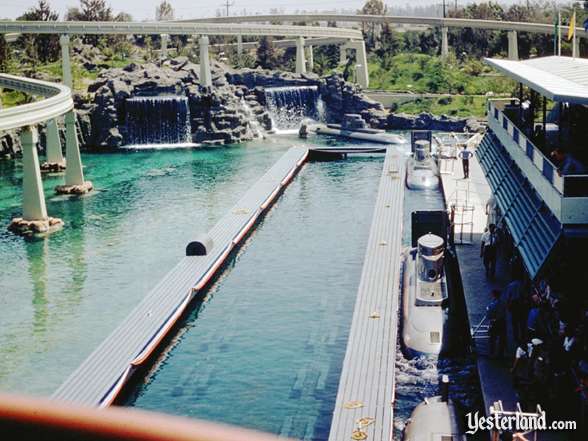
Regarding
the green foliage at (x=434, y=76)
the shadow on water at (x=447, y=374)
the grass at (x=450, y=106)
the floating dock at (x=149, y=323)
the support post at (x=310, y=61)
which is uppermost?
the support post at (x=310, y=61)

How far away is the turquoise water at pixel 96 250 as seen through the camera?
25656 millimetres

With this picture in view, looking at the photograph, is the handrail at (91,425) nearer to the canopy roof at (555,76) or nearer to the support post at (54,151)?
the canopy roof at (555,76)

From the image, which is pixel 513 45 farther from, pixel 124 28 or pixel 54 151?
Answer: pixel 54 151

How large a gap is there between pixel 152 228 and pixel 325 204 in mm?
9864

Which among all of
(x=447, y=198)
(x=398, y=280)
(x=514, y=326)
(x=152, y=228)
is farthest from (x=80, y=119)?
(x=514, y=326)

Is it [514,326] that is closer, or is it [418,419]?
[418,419]

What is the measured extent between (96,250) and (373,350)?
64.6 feet

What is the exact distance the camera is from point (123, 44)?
349 ft

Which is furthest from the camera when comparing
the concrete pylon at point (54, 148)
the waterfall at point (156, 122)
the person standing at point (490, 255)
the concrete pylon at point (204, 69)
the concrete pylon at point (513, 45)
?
the concrete pylon at point (513, 45)

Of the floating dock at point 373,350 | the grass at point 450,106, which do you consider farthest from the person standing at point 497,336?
the grass at point 450,106

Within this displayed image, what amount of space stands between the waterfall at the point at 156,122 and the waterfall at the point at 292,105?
34.1ft

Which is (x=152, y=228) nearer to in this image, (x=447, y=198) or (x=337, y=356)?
(x=447, y=198)

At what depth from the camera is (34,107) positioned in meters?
43.3

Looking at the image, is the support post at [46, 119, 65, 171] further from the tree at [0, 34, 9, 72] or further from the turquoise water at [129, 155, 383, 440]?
the tree at [0, 34, 9, 72]
